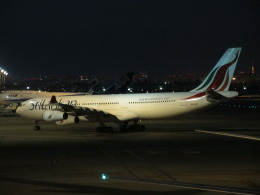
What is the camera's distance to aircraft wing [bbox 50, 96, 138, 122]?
114 ft

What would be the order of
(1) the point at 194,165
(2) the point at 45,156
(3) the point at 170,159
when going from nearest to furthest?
(1) the point at 194,165, (3) the point at 170,159, (2) the point at 45,156

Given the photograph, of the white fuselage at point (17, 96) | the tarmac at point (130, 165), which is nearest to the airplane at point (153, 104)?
the tarmac at point (130, 165)

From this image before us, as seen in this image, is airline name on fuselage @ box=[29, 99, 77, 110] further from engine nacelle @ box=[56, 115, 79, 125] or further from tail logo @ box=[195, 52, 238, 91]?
tail logo @ box=[195, 52, 238, 91]

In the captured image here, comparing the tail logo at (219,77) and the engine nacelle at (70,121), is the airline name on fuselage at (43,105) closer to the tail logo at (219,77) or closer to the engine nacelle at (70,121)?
the engine nacelle at (70,121)

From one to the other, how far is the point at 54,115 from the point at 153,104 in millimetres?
7301

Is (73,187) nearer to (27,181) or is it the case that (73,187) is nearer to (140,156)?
(27,181)

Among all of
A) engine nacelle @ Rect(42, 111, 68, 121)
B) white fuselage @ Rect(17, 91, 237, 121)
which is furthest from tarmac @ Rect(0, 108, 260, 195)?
engine nacelle @ Rect(42, 111, 68, 121)

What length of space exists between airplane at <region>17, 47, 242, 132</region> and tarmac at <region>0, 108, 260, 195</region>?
484 centimetres

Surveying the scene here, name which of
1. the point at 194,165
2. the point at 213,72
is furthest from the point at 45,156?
the point at 213,72

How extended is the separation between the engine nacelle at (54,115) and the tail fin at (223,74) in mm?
9873

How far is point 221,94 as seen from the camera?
3309 cm

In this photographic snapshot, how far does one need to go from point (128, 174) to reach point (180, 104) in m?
18.2

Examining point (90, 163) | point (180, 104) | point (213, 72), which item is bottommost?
point (90, 163)

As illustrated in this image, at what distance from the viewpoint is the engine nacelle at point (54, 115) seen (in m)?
34.4
